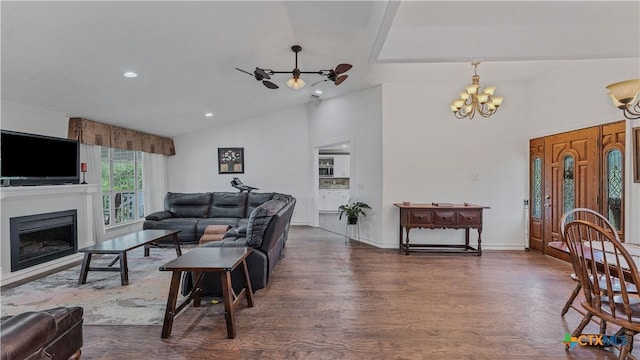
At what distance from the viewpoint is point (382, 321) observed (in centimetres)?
266

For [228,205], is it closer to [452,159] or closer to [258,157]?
[258,157]

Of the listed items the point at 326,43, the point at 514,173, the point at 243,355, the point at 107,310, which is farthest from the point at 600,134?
the point at 107,310

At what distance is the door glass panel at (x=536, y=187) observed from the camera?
16.5ft

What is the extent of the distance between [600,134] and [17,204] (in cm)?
735

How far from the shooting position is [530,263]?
4422mm

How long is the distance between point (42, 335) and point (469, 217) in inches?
198

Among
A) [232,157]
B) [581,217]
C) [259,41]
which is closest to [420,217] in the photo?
[581,217]

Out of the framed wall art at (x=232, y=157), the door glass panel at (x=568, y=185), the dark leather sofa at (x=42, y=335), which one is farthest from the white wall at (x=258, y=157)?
the dark leather sofa at (x=42, y=335)

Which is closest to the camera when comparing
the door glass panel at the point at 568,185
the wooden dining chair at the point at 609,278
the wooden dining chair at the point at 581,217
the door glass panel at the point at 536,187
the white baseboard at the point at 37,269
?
the wooden dining chair at the point at 609,278

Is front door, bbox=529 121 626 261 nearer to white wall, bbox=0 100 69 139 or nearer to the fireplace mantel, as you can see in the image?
the fireplace mantel

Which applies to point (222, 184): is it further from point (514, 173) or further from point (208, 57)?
point (514, 173)

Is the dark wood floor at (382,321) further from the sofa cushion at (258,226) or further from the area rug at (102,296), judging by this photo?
the sofa cushion at (258,226)

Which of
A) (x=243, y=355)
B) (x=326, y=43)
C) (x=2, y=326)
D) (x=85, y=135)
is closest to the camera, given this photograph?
(x=2, y=326)

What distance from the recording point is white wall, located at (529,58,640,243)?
346 centimetres
